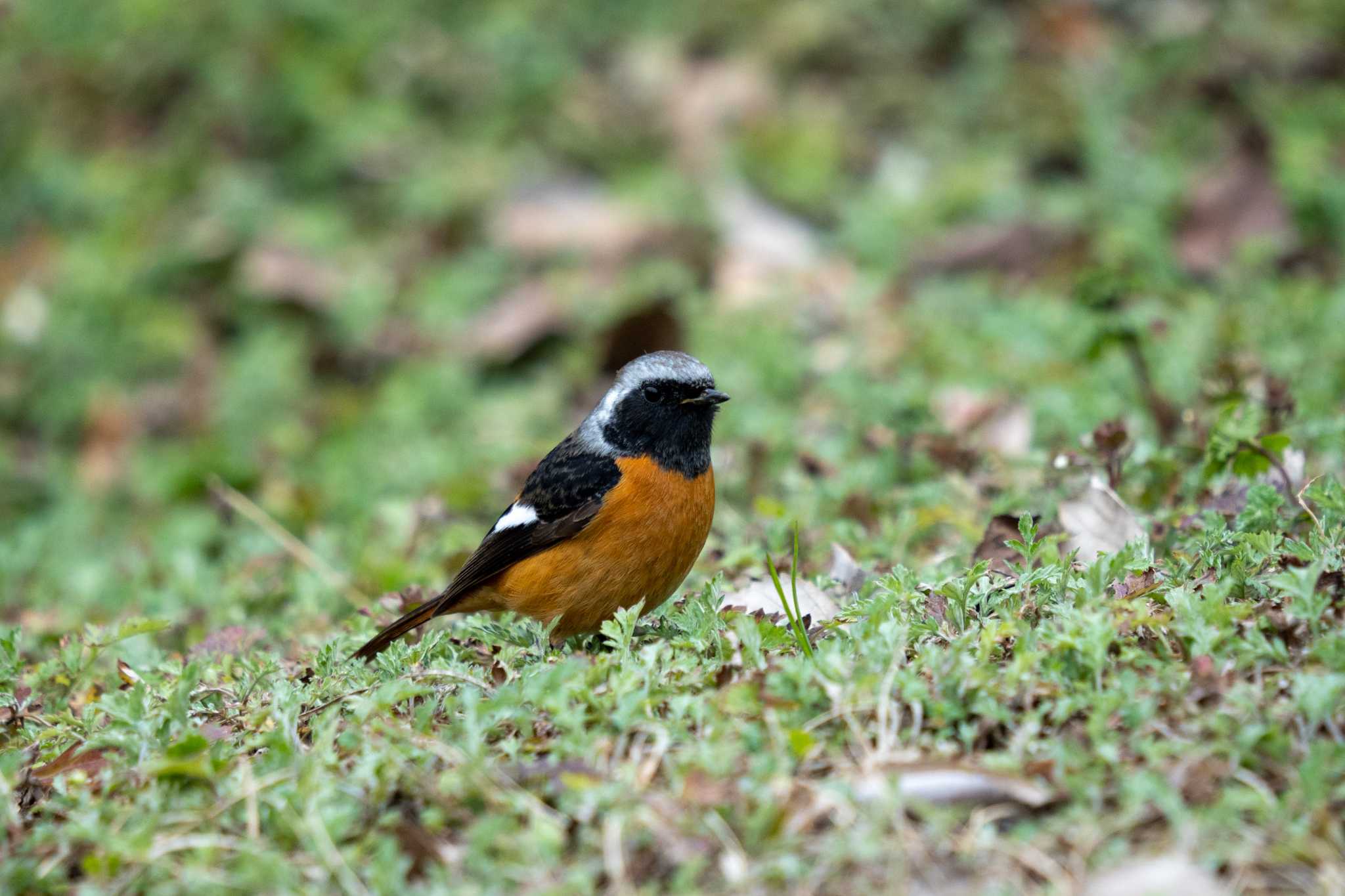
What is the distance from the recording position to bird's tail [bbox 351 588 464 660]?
14.9ft

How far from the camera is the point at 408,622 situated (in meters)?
4.80

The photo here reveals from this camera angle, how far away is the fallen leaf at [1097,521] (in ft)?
15.7

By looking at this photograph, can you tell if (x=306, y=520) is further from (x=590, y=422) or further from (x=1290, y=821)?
(x=1290, y=821)

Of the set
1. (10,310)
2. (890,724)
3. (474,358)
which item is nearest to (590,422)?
(890,724)

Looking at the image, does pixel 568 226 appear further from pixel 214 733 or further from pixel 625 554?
pixel 214 733

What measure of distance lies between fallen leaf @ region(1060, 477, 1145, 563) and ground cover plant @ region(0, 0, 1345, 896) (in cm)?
3

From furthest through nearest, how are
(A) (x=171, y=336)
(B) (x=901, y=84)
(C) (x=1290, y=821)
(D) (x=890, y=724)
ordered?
(B) (x=901, y=84), (A) (x=171, y=336), (D) (x=890, y=724), (C) (x=1290, y=821)

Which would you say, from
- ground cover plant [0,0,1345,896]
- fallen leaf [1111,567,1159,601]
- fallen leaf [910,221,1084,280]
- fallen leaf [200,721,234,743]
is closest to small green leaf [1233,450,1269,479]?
ground cover plant [0,0,1345,896]

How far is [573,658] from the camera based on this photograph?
12.4 feet

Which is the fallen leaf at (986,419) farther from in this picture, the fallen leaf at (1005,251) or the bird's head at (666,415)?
the fallen leaf at (1005,251)

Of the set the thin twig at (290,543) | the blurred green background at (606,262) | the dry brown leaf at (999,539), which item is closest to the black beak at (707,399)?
the blurred green background at (606,262)

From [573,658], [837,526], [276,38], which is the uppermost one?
[276,38]

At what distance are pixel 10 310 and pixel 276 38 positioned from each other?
9.79 feet

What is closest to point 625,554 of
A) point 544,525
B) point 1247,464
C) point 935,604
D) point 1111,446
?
point 544,525
